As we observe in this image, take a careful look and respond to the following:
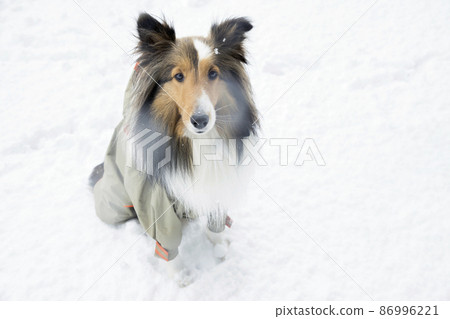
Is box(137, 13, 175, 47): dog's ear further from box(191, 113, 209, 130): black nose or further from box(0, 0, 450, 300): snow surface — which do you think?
box(0, 0, 450, 300): snow surface

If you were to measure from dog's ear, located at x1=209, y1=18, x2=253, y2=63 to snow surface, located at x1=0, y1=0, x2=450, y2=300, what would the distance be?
9.4 inches

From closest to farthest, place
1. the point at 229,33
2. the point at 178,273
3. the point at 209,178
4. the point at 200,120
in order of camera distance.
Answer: the point at 200,120, the point at 229,33, the point at 209,178, the point at 178,273

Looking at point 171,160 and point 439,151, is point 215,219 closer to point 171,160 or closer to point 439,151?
point 171,160

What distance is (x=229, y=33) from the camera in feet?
5.08

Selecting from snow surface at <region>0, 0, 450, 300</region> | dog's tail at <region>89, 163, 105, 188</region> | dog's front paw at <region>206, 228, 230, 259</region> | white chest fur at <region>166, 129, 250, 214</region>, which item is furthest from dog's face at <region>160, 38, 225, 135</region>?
dog's tail at <region>89, 163, 105, 188</region>

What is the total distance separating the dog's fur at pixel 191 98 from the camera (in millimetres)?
1486

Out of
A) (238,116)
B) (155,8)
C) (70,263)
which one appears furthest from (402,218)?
(155,8)

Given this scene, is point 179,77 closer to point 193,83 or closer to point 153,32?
point 193,83

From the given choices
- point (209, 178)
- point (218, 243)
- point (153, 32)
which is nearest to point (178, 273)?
point (218, 243)

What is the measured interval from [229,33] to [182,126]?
1.65 ft

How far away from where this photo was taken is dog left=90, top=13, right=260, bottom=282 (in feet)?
4.89

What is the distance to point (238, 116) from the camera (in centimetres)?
165

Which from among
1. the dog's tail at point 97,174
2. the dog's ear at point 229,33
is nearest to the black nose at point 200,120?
the dog's ear at point 229,33

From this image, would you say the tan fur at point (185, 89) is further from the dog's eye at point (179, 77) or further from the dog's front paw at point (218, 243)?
the dog's front paw at point (218, 243)
